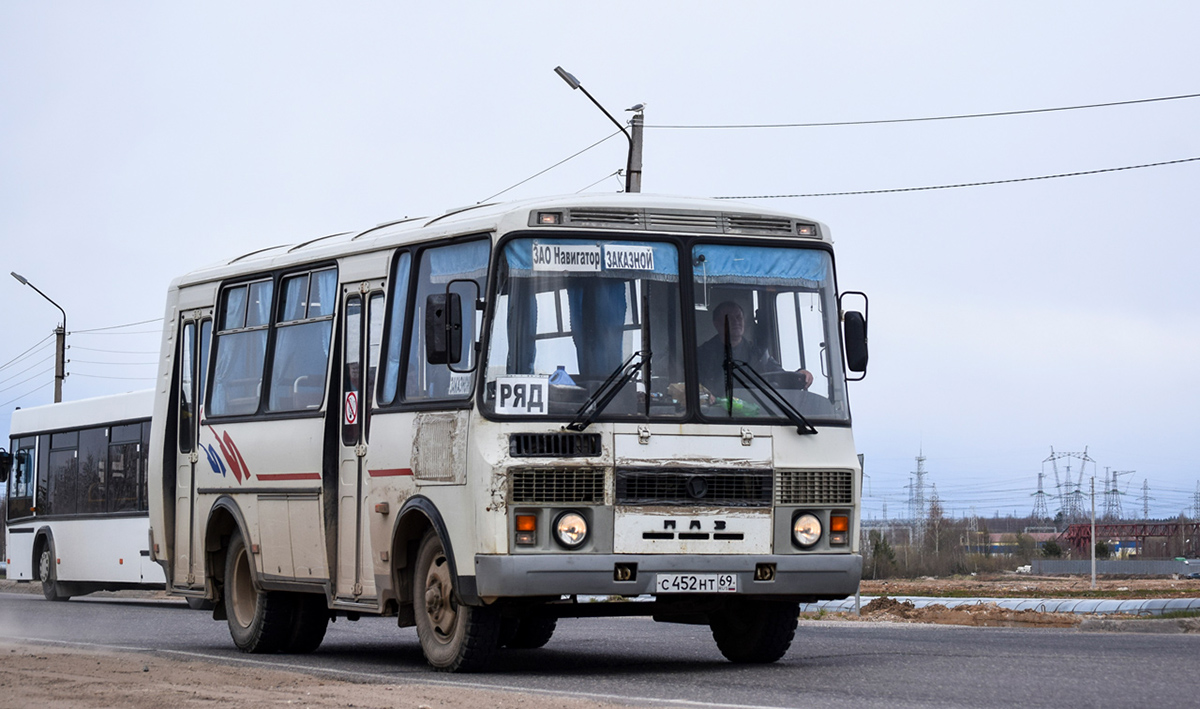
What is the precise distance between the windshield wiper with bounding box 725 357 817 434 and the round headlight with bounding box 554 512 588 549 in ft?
4.34

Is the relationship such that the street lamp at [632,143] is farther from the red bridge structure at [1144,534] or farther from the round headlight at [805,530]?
the red bridge structure at [1144,534]

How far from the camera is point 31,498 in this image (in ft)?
104

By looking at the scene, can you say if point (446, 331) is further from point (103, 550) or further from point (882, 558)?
point (882, 558)

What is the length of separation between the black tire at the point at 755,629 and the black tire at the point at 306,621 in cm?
372

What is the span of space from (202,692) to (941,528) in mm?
97696

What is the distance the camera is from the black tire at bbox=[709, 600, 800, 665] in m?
12.9

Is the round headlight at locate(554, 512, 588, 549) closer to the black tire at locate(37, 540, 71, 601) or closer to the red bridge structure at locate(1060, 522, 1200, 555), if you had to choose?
the black tire at locate(37, 540, 71, 601)

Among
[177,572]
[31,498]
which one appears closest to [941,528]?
[31,498]

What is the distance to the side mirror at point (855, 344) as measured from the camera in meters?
12.4

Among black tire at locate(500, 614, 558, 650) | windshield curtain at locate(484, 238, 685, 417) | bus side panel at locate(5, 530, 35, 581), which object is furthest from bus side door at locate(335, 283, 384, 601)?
bus side panel at locate(5, 530, 35, 581)

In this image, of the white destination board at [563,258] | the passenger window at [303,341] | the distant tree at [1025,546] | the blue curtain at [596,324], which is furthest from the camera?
the distant tree at [1025,546]

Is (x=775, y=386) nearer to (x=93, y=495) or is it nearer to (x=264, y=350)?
(x=264, y=350)

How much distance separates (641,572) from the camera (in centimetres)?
1152

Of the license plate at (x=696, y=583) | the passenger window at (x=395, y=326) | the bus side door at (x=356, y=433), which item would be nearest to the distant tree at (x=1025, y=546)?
the bus side door at (x=356, y=433)
